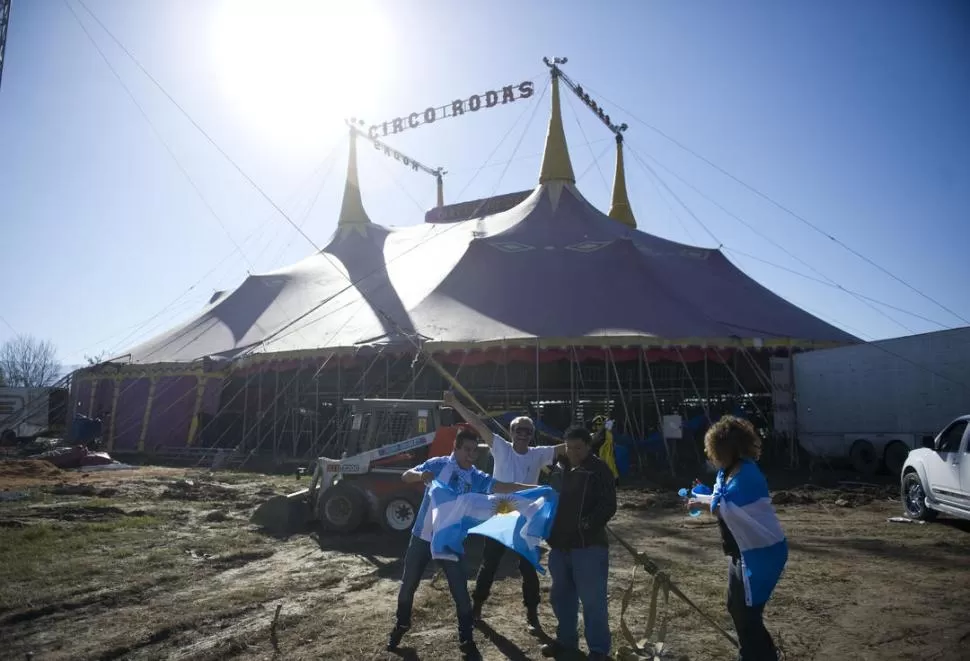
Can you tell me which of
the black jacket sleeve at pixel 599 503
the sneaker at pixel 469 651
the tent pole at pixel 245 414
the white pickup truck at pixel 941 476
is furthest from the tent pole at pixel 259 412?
the black jacket sleeve at pixel 599 503

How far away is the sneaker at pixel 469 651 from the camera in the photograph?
4.64 meters

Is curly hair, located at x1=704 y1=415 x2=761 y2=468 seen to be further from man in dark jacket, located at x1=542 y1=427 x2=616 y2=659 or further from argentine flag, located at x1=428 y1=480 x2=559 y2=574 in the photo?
argentine flag, located at x1=428 y1=480 x2=559 y2=574

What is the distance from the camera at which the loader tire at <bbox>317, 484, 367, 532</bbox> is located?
9.18 meters

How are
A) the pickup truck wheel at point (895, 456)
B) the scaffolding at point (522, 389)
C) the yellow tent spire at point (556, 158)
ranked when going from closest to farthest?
the pickup truck wheel at point (895, 456), the scaffolding at point (522, 389), the yellow tent spire at point (556, 158)

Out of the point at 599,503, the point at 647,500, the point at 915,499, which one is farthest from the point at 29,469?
the point at 915,499

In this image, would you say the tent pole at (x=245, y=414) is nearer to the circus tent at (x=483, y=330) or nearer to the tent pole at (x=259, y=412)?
the circus tent at (x=483, y=330)

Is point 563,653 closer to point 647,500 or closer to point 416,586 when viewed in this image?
point 416,586

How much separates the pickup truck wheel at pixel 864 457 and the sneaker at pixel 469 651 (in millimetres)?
13485

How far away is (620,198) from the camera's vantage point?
2845cm

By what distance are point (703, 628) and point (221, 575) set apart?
475cm

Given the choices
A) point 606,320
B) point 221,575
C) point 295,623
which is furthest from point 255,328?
point 295,623

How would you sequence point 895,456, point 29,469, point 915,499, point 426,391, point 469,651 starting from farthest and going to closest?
point 426,391 → point 29,469 → point 895,456 → point 915,499 → point 469,651

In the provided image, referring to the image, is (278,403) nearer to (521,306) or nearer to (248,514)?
(521,306)

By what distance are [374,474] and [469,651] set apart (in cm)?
494
